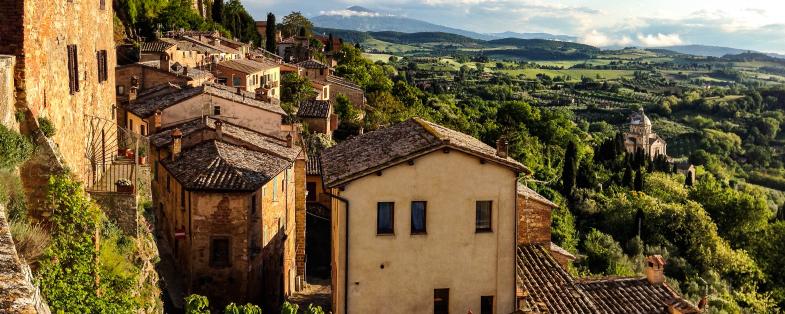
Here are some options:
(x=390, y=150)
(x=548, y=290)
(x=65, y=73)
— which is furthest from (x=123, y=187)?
(x=548, y=290)

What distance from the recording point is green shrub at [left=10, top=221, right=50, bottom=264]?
12477 mm

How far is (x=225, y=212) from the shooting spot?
84.5 ft

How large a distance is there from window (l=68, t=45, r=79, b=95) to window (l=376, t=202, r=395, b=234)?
8169 mm

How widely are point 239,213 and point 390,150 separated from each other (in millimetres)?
7784

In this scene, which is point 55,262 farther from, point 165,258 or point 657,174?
point 657,174

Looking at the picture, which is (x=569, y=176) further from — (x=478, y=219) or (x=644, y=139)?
(x=644, y=139)

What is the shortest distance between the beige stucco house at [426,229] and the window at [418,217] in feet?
0.09

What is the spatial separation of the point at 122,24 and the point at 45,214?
56.3 meters

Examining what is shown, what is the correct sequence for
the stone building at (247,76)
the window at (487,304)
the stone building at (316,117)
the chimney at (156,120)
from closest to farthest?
the window at (487,304) → the chimney at (156,120) → the stone building at (316,117) → the stone building at (247,76)

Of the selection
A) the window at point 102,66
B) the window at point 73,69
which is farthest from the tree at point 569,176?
the window at point 73,69

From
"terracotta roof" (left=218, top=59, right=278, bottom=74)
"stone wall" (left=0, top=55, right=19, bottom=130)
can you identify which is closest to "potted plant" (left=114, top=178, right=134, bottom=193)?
"stone wall" (left=0, top=55, right=19, bottom=130)

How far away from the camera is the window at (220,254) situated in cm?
2612

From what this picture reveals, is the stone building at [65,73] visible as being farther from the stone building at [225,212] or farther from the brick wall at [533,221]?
the brick wall at [533,221]

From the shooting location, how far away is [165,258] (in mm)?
26344
